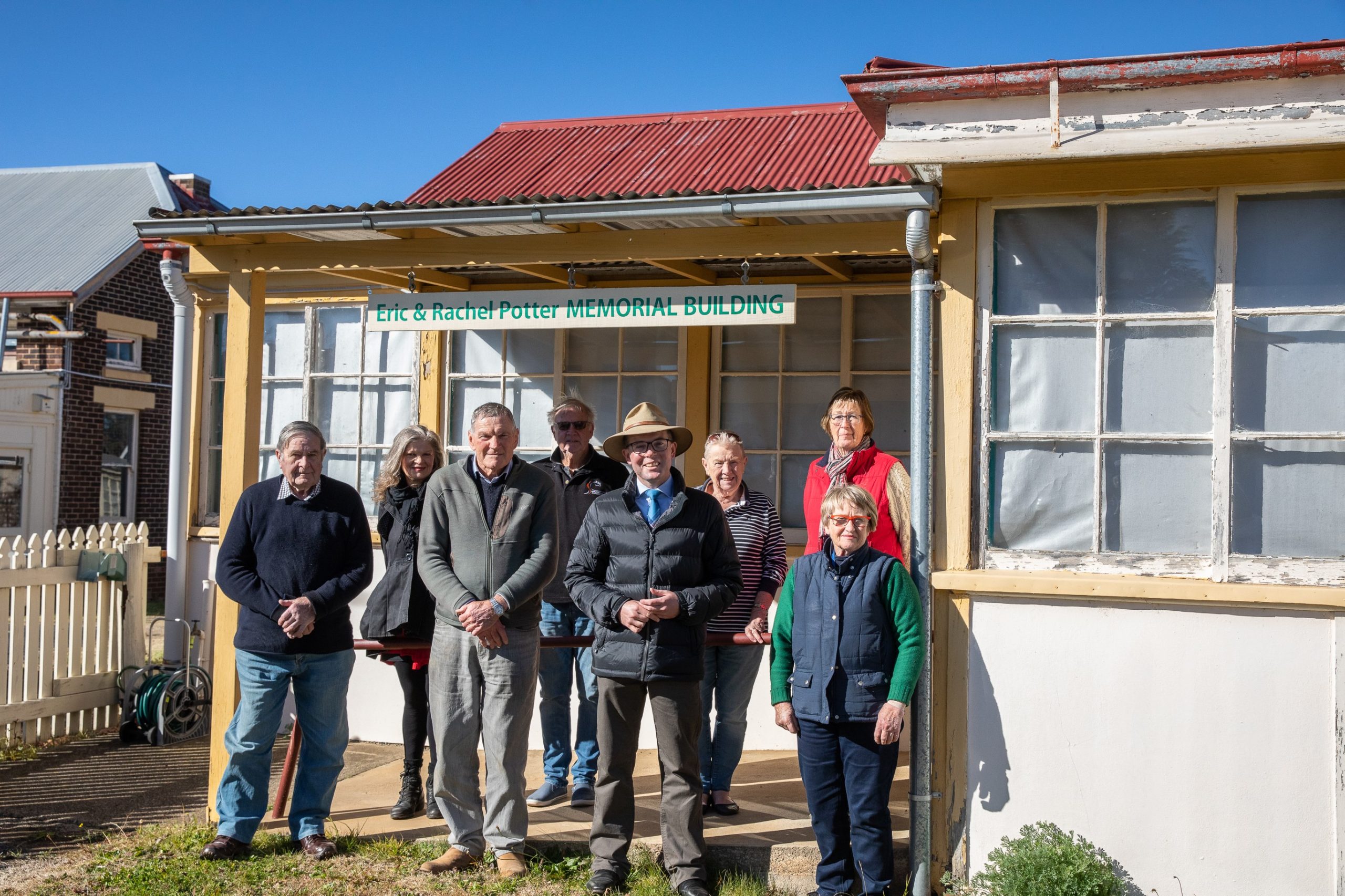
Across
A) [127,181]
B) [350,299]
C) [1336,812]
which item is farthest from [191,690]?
[127,181]

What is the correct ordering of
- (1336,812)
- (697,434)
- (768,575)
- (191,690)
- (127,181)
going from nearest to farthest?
(1336,812) → (768,575) → (697,434) → (191,690) → (127,181)

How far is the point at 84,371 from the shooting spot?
17953mm

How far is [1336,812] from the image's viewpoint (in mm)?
4398

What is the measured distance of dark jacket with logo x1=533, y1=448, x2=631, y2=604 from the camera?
229 inches

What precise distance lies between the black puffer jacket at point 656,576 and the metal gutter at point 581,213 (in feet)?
3.82

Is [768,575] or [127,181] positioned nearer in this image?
[768,575]

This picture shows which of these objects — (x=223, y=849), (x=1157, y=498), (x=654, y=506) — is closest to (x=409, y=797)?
(x=223, y=849)

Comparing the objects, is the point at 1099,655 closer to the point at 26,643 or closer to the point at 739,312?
the point at 739,312

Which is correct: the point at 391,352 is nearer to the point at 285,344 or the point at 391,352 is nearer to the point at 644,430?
the point at 285,344

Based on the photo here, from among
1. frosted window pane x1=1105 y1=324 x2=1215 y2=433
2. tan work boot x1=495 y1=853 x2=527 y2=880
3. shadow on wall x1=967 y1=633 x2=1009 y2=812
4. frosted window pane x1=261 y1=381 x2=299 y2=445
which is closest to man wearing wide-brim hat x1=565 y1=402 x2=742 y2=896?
tan work boot x1=495 y1=853 x2=527 y2=880

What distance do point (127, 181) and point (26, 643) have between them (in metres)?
16.7

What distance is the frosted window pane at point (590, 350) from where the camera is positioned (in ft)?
25.6

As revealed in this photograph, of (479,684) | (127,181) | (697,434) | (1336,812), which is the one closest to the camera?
(1336,812)

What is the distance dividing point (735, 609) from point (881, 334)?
8.47 feet
